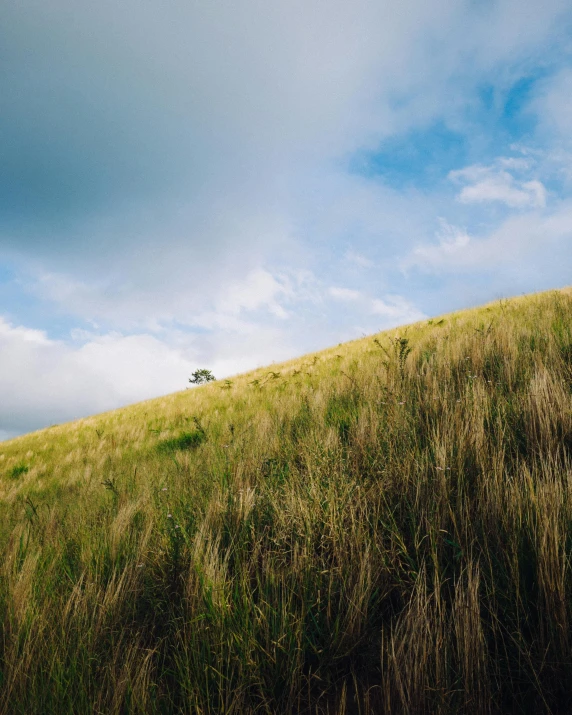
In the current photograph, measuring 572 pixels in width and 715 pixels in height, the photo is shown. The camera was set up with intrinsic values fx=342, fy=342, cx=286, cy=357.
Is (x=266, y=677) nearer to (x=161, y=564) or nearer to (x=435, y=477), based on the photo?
(x=161, y=564)

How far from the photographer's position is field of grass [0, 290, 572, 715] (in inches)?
39.3

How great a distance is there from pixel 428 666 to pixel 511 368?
2.83 metres

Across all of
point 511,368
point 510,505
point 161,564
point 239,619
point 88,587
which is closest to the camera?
point 239,619

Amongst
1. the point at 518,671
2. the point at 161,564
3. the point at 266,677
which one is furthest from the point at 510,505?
the point at 161,564

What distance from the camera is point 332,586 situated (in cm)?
133

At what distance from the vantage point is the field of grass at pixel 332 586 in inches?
39.3

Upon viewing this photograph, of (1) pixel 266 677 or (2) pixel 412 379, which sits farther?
(2) pixel 412 379

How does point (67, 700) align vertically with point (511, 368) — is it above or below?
below

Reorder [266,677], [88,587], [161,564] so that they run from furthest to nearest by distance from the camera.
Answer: [161,564] → [88,587] → [266,677]

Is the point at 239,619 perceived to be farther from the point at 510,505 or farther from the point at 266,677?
the point at 510,505

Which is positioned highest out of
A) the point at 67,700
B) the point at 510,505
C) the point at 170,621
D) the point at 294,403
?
the point at 294,403

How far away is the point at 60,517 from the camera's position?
2.81m

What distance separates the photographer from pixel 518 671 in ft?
3.20

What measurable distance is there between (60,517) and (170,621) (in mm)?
2096
